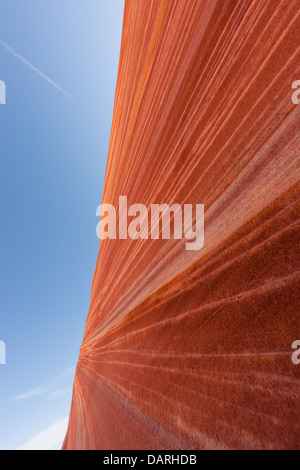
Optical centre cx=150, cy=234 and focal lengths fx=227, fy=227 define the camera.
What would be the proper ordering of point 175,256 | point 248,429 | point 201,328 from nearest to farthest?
point 248,429
point 201,328
point 175,256

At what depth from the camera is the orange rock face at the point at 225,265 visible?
20 centimetres

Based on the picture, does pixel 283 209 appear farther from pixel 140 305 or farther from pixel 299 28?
pixel 140 305

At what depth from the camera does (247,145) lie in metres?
0.34

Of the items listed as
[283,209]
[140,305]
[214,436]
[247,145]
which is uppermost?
[247,145]

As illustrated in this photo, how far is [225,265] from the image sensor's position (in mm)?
305

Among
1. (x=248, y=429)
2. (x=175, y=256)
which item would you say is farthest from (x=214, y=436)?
(x=175, y=256)

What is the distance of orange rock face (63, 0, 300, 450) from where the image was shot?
0.20 m

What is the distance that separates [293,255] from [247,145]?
20cm

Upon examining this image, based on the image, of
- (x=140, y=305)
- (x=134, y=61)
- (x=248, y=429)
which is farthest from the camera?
(x=134, y=61)

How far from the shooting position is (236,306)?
0.26 metres

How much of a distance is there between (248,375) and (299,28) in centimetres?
39

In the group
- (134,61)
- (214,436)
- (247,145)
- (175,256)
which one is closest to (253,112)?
(247,145)

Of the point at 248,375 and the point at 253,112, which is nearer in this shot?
the point at 248,375

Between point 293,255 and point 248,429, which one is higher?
point 293,255
